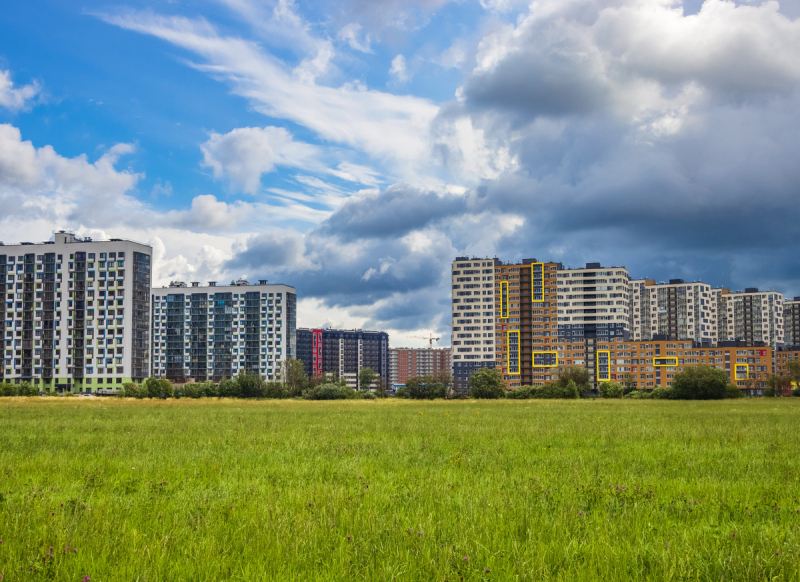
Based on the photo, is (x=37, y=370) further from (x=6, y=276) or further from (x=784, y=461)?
(x=784, y=461)

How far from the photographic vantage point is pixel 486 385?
4520 inches

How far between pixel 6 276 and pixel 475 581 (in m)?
193

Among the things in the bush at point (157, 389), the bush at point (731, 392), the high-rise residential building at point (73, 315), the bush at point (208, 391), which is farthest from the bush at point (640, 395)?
the high-rise residential building at point (73, 315)

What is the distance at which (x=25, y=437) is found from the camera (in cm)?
2142

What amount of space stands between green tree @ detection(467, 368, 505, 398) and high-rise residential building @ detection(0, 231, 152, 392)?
96.9m

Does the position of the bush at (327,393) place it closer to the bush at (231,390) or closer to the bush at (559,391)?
the bush at (231,390)

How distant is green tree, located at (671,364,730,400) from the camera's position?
313 feet

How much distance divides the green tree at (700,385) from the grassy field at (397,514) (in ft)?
287

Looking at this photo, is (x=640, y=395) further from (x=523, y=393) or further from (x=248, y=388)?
(x=248, y=388)

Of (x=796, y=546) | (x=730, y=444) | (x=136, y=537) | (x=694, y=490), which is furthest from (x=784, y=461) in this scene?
(x=136, y=537)

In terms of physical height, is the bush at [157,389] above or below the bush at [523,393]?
above

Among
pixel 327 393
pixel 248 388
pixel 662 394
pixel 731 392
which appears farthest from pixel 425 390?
pixel 731 392

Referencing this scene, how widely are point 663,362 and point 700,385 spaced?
343ft

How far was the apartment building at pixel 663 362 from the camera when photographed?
634 feet
